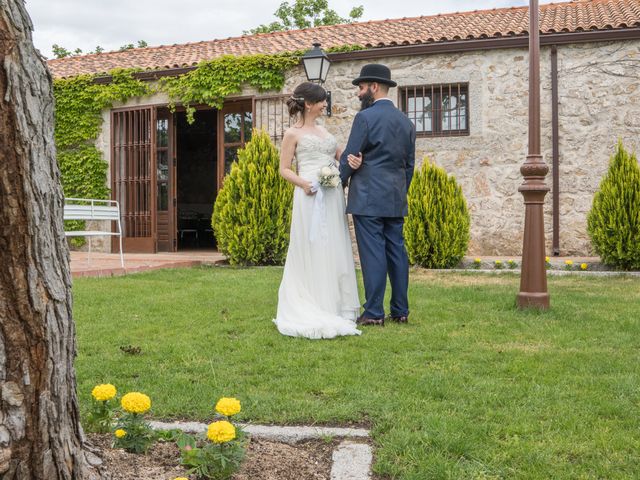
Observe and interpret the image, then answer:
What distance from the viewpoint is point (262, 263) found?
9.61 metres

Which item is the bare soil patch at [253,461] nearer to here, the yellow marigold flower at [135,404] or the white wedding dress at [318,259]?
the yellow marigold flower at [135,404]

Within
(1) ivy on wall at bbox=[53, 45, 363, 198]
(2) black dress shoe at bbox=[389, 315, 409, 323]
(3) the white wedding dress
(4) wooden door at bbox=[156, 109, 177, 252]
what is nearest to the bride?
(3) the white wedding dress

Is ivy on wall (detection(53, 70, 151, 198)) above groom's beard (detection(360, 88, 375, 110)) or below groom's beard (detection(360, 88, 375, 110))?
above

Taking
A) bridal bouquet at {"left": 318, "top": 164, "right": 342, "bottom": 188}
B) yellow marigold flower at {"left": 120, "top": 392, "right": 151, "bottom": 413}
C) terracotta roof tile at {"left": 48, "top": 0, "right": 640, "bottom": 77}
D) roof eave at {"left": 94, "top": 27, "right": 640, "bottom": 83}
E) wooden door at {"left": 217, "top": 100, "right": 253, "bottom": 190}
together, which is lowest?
yellow marigold flower at {"left": 120, "top": 392, "right": 151, "bottom": 413}

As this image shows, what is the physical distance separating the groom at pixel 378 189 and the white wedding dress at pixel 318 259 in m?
0.13

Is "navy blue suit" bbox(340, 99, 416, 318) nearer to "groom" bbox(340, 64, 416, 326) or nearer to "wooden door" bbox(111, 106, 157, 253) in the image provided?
"groom" bbox(340, 64, 416, 326)

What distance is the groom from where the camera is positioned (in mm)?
4715

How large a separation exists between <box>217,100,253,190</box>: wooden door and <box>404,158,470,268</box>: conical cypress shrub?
14.1 feet

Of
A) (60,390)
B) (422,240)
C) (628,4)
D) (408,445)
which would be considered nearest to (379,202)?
(408,445)

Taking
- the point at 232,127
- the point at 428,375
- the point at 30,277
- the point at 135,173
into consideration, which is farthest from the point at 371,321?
the point at 135,173

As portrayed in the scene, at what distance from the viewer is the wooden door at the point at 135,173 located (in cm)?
1211

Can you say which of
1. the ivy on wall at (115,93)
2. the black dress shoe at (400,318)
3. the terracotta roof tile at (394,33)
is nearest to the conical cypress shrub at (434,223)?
the terracotta roof tile at (394,33)

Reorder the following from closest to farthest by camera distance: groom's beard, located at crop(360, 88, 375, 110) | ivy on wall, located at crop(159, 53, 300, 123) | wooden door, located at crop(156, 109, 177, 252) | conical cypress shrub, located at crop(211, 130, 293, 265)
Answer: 1. groom's beard, located at crop(360, 88, 375, 110)
2. conical cypress shrub, located at crop(211, 130, 293, 265)
3. ivy on wall, located at crop(159, 53, 300, 123)
4. wooden door, located at crop(156, 109, 177, 252)

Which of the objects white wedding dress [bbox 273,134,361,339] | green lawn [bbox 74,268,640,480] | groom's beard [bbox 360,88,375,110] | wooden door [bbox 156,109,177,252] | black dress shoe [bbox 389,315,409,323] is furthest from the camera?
wooden door [bbox 156,109,177,252]
